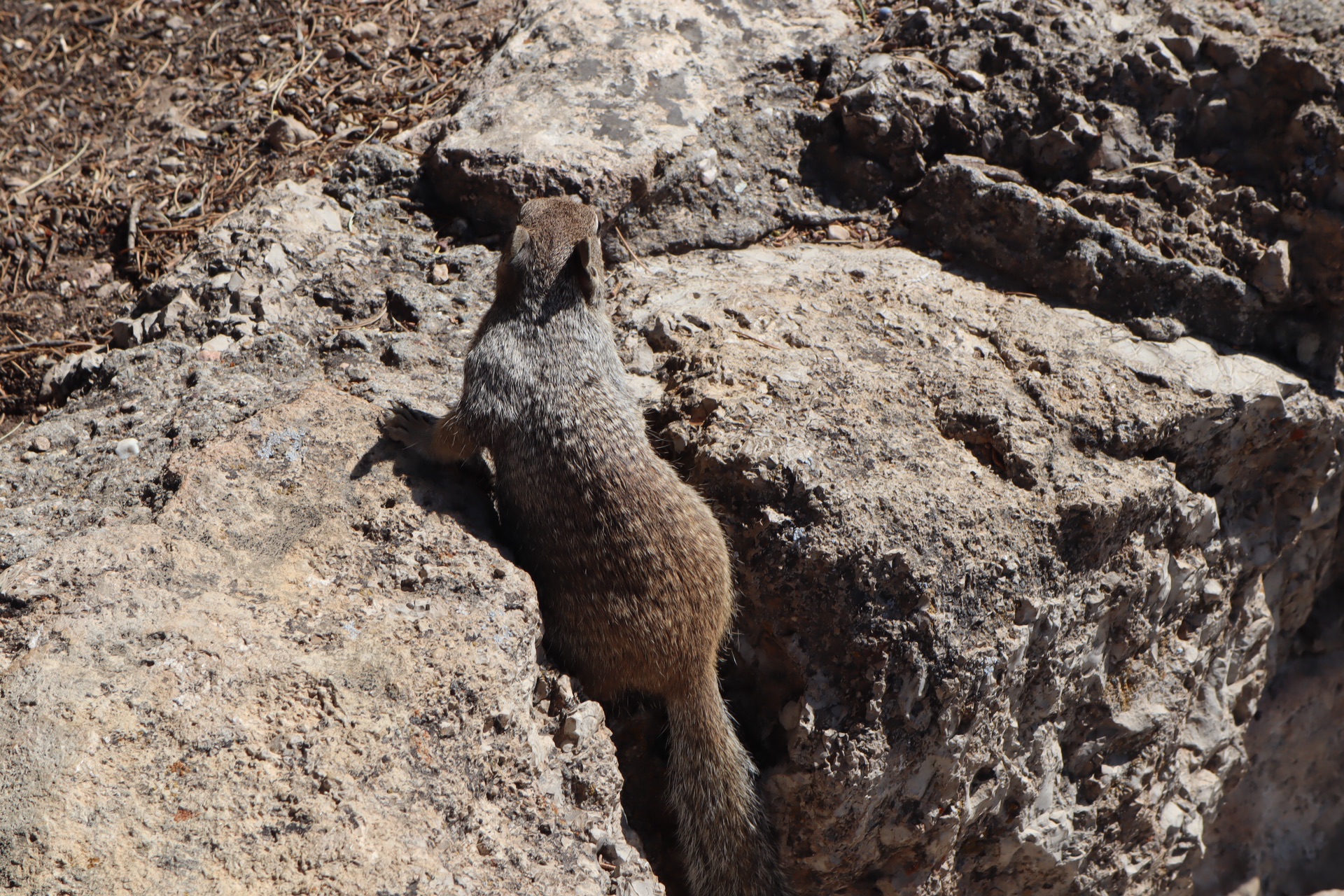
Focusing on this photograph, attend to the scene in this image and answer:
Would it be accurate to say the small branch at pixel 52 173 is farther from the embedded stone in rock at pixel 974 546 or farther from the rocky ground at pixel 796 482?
the embedded stone in rock at pixel 974 546

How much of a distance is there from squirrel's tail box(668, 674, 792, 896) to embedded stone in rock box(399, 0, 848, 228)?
7.50ft

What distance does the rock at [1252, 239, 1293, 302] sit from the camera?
4250 mm

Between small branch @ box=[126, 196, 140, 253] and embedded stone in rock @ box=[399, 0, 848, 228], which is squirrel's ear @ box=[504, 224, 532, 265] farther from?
small branch @ box=[126, 196, 140, 253]

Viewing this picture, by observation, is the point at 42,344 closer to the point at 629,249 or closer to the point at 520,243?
the point at 520,243

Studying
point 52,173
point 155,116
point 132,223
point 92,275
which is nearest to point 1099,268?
point 132,223

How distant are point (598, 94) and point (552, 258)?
142 centimetres

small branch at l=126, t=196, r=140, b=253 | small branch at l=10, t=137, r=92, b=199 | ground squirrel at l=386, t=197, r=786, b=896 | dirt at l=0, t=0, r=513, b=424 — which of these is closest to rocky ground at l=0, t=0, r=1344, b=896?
ground squirrel at l=386, t=197, r=786, b=896

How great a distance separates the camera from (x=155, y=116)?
510 cm

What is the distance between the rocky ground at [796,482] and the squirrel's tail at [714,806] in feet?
0.53

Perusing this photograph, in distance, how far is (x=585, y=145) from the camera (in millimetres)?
4379

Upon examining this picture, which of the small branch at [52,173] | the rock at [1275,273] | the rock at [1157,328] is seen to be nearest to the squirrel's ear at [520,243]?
the rock at [1157,328]

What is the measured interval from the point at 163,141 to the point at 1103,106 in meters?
4.77

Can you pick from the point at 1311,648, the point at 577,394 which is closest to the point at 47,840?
the point at 577,394

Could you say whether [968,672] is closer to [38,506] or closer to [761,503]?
[761,503]
